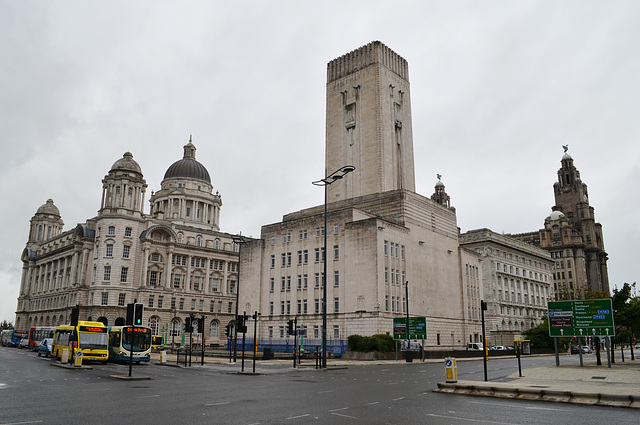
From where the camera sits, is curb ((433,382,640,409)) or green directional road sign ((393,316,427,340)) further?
green directional road sign ((393,316,427,340))

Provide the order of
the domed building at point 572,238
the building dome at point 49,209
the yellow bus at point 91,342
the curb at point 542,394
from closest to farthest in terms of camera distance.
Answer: the curb at point 542,394, the yellow bus at point 91,342, the building dome at point 49,209, the domed building at point 572,238

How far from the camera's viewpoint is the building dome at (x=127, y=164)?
303 feet

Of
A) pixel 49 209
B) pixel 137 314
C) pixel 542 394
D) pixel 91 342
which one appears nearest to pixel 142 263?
pixel 91 342

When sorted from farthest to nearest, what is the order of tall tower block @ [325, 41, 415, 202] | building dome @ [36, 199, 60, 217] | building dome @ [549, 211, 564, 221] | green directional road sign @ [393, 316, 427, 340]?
building dome @ [549, 211, 564, 221] < building dome @ [36, 199, 60, 217] < tall tower block @ [325, 41, 415, 202] < green directional road sign @ [393, 316, 427, 340]

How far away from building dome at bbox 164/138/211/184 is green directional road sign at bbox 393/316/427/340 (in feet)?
271

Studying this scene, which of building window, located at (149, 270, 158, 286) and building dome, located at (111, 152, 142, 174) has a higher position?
building dome, located at (111, 152, 142, 174)

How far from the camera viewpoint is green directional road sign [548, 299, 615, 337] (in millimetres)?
30141

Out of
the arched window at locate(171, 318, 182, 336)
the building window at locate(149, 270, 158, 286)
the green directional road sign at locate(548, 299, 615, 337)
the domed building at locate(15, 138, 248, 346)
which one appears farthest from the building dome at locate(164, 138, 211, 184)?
the green directional road sign at locate(548, 299, 615, 337)

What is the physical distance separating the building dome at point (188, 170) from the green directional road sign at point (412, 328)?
82.5 meters

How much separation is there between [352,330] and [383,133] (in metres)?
30.2

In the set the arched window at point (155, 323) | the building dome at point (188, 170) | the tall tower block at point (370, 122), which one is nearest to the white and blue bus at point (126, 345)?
the tall tower block at point (370, 122)

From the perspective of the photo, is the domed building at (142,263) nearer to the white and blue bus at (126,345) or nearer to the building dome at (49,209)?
the building dome at (49,209)

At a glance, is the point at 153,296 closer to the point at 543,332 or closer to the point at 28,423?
the point at 543,332

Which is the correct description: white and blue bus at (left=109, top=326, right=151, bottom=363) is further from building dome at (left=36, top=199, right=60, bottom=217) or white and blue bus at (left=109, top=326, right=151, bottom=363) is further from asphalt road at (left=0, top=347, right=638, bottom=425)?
building dome at (left=36, top=199, right=60, bottom=217)
